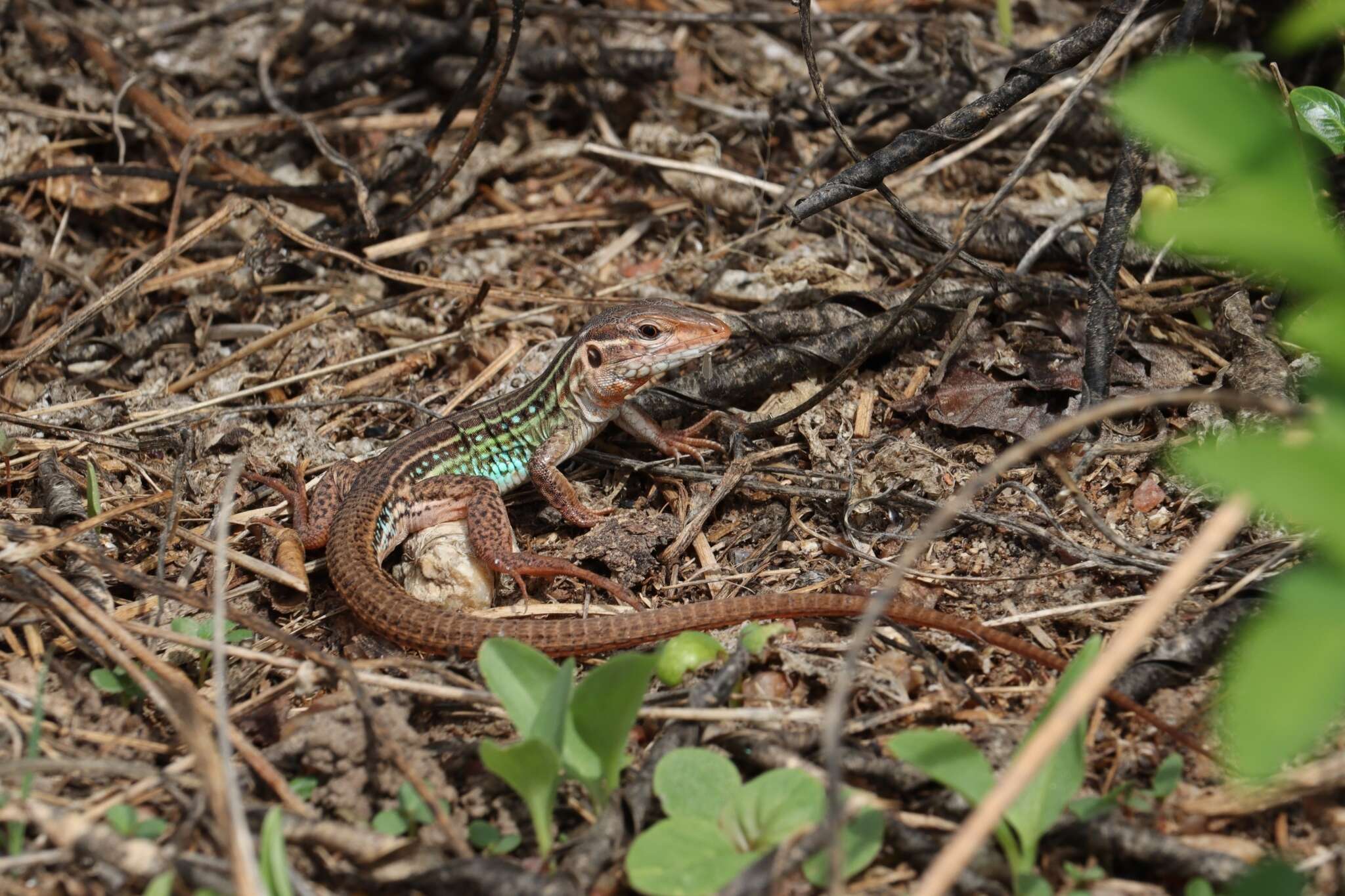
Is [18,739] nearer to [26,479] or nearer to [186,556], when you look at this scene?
[186,556]

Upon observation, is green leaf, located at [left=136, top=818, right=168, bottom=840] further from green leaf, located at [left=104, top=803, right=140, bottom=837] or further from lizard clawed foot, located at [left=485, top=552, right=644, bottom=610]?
lizard clawed foot, located at [left=485, top=552, right=644, bottom=610]

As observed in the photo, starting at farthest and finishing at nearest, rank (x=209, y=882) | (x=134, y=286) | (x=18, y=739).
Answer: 1. (x=134, y=286)
2. (x=18, y=739)
3. (x=209, y=882)

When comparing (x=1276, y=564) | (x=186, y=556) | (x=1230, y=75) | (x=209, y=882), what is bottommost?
(x=186, y=556)

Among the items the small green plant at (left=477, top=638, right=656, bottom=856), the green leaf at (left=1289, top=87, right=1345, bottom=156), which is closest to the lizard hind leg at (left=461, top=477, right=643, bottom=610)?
the small green plant at (left=477, top=638, right=656, bottom=856)

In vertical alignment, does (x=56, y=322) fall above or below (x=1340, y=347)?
below

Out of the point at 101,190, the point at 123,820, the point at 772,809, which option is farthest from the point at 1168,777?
the point at 101,190

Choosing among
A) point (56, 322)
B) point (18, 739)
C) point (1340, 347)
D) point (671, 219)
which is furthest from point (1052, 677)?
point (56, 322)

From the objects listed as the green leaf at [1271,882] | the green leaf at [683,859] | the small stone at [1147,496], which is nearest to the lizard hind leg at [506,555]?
the green leaf at [683,859]

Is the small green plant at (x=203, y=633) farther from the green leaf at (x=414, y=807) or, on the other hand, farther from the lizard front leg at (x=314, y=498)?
the green leaf at (x=414, y=807)
